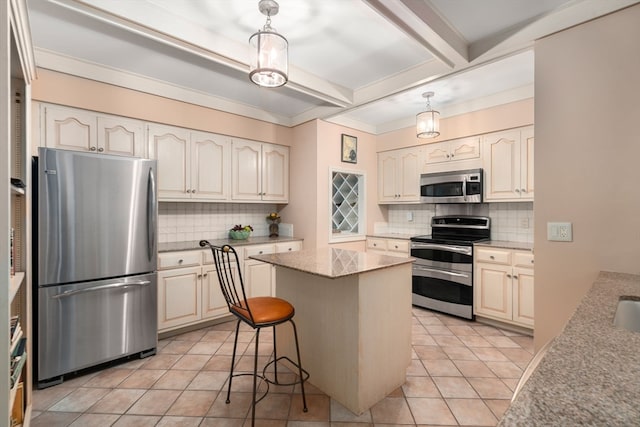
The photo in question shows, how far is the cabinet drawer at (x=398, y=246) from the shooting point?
387cm

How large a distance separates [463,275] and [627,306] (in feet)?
7.09

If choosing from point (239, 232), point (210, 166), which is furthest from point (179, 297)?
point (210, 166)

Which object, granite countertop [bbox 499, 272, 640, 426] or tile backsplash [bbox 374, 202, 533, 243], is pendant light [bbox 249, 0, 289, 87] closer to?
granite countertop [bbox 499, 272, 640, 426]

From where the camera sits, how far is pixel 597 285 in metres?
1.40

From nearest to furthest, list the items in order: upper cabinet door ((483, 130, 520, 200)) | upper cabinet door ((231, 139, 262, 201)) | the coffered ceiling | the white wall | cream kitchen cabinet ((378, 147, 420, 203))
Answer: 1. the white wall
2. the coffered ceiling
3. upper cabinet door ((483, 130, 520, 200))
4. upper cabinet door ((231, 139, 262, 201))
5. cream kitchen cabinet ((378, 147, 420, 203))

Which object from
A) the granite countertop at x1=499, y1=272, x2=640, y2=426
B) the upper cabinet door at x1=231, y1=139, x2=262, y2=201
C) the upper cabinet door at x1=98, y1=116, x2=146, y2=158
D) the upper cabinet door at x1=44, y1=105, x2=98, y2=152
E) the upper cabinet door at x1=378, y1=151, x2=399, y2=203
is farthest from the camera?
the upper cabinet door at x1=378, y1=151, x2=399, y2=203

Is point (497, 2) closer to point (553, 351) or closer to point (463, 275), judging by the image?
point (553, 351)

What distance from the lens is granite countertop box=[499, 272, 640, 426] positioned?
0.51 metres

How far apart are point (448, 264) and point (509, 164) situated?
127 centimetres

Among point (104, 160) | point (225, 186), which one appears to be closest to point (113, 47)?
point (104, 160)

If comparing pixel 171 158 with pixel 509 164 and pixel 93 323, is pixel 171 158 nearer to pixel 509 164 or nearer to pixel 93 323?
pixel 93 323

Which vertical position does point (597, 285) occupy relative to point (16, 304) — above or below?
above

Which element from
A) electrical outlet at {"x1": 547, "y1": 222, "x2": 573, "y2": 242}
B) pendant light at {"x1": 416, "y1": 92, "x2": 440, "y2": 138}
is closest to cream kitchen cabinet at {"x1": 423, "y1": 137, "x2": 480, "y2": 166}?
pendant light at {"x1": 416, "y1": 92, "x2": 440, "y2": 138}

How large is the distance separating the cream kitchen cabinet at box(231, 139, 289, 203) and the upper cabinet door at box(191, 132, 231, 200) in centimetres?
9
